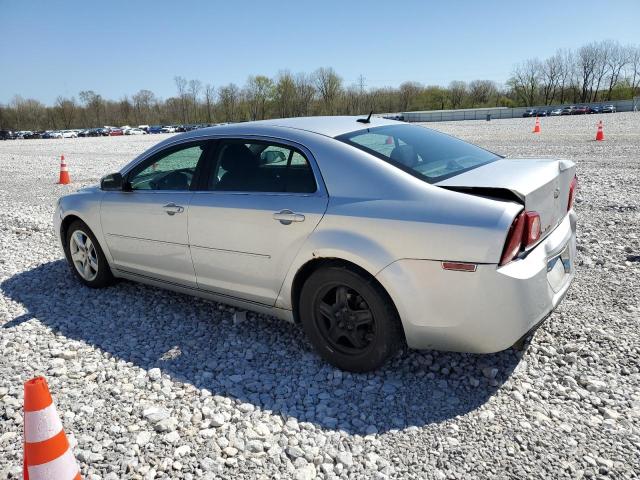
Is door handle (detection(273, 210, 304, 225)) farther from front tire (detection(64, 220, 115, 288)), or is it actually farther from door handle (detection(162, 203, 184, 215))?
front tire (detection(64, 220, 115, 288))

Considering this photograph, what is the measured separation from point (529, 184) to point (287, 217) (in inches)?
60.2

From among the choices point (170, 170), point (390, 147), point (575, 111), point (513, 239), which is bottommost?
point (513, 239)

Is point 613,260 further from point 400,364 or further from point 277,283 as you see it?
point 277,283

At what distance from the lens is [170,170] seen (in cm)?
438

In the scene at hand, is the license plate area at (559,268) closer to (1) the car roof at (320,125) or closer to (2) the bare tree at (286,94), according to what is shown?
(1) the car roof at (320,125)

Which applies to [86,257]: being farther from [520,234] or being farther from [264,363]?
[520,234]

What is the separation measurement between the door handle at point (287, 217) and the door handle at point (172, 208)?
1035 millimetres

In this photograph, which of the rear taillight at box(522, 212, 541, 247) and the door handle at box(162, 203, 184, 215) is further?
the door handle at box(162, 203, 184, 215)

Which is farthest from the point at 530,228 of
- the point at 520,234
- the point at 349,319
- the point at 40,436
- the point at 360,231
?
the point at 40,436

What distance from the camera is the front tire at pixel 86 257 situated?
4.99 meters

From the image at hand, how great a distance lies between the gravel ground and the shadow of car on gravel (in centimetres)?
1

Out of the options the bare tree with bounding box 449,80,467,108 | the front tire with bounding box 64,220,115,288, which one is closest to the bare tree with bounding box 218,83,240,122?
the bare tree with bounding box 449,80,467,108

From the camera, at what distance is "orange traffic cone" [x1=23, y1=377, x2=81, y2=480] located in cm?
205

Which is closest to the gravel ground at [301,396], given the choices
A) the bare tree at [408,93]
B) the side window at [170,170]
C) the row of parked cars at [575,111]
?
the side window at [170,170]
